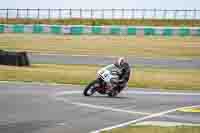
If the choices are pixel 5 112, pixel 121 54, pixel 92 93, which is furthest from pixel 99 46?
pixel 5 112

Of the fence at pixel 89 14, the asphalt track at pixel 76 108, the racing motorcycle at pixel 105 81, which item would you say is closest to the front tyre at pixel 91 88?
the racing motorcycle at pixel 105 81

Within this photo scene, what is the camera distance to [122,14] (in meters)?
86.6

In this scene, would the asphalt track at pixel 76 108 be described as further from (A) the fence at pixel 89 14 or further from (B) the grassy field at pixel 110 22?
(A) the fence at pixel 89 14

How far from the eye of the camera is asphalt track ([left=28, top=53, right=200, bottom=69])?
40812mm

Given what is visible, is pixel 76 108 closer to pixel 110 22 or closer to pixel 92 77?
pixel 92 77

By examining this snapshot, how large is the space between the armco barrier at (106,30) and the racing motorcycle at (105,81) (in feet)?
143

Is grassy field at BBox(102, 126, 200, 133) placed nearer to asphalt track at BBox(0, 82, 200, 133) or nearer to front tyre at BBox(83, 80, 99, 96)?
asphalt track at BBox(0, 82, 200, 133)

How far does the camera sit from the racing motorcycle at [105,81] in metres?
22.1

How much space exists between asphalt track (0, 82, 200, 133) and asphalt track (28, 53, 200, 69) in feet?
49.3

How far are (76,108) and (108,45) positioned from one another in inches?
1409

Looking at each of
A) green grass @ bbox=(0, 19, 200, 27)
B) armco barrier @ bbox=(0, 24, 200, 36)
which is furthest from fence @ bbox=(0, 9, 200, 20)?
armco barrier @ bbox=(0, 24, 200, 36)

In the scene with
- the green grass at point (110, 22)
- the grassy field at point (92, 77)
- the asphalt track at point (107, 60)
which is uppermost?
the green grass at point (110, 22)

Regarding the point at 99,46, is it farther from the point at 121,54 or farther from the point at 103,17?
the point at 103,17

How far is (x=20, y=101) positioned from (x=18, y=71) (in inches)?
419
